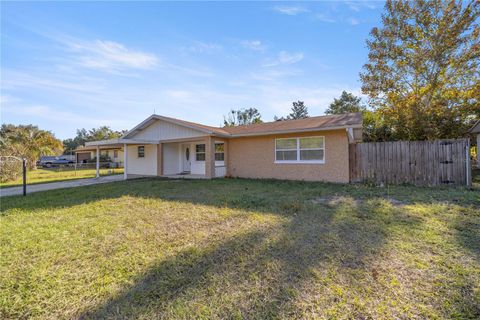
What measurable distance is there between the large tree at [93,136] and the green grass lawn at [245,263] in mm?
39023

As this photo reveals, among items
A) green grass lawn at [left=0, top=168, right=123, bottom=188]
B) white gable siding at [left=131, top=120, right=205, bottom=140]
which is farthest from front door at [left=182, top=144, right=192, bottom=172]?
green grass lawn at [left=0, top=168, right=123, bottom=188]

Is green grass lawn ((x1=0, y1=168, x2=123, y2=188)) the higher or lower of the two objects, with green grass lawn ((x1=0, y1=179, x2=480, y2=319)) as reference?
higher

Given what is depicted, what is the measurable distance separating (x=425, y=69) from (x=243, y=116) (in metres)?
29.7

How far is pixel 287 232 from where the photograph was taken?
4285mm

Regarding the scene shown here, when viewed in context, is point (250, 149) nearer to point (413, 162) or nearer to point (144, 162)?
point (413, 162)

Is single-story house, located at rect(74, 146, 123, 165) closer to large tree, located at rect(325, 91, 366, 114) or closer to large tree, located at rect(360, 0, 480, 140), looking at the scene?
large tree, located at rect(360, 0, 480, 140)

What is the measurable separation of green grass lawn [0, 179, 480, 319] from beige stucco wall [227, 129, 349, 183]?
178 inches

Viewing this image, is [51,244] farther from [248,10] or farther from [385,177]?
[385,177]

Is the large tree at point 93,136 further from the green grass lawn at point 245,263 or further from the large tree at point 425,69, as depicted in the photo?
the green grass lawn at point 245,263

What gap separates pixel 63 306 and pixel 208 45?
1143cm

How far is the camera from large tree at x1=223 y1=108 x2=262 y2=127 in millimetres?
41531

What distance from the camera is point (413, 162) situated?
31.0 ft

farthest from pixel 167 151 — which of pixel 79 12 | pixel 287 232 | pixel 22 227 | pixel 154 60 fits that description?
pixel 287 232

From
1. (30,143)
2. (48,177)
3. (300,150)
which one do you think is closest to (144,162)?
(48,177)
